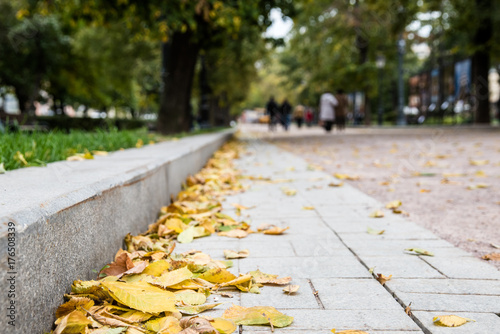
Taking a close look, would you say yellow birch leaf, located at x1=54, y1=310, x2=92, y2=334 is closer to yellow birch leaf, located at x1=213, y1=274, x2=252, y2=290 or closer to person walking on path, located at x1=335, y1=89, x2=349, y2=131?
yellow birch leaf, located at x1=213, y1=274, x2=252, y2=290

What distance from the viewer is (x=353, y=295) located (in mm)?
2117

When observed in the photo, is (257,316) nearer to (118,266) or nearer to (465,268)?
(118,266)

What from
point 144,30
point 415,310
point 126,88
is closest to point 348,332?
point 415,310

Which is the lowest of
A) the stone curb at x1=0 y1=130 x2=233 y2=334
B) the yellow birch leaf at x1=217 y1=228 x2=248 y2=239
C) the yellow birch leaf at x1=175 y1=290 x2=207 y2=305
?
the yellow birch leaf at x1=217 y1=228 x2=248 y2=239

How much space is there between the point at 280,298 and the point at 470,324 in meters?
0.79

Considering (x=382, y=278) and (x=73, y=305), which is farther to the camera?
(x=382, y=278)

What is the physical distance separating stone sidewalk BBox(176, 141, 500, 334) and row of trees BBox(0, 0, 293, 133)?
6662 mm

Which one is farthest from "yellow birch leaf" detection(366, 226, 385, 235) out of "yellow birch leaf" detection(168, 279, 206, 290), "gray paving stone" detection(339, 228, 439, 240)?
"yellow birch leaf" detection(168, 279, 206, 290)

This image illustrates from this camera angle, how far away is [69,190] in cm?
196

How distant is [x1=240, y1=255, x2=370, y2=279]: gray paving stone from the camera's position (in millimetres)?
2426

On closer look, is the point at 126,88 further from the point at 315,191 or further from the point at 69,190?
the point at 69,190

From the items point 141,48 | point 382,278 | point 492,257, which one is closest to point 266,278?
point 382,278

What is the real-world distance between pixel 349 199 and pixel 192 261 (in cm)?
259

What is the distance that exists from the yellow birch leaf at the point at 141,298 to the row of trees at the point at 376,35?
14879mm
